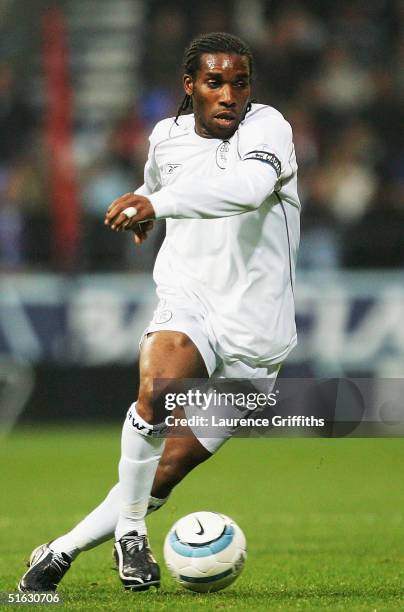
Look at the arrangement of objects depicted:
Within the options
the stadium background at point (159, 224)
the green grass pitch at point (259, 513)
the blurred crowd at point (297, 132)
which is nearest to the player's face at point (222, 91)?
the green grass pitch at point (259, 513)

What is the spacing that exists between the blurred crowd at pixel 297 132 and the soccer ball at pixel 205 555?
22.6 ft

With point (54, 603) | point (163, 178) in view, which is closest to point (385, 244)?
point (163, 178)

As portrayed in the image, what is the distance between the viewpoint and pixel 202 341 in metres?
4.96

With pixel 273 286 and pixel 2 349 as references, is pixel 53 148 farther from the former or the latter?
pixel 273 286

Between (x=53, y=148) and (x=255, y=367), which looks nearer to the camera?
(x=255, y=367)

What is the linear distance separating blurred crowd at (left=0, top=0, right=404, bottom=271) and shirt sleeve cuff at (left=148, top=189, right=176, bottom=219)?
7.18 metres

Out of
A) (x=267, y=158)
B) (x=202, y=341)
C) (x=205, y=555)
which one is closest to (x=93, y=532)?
(x=205, y=555)

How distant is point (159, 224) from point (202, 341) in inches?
251

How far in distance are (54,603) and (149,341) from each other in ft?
3.32

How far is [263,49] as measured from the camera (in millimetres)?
14055

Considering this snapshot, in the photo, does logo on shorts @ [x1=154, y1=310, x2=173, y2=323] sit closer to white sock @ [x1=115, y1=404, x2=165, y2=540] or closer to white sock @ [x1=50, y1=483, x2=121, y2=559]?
white sock @ [x1=115, y1=404, x2=165, y2=540]

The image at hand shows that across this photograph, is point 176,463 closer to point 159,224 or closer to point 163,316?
point 163,316

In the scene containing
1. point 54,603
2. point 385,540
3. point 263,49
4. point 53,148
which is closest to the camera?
point 54,603

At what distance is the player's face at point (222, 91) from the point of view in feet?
16.4
